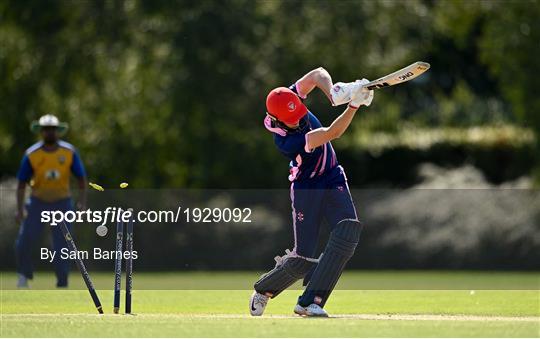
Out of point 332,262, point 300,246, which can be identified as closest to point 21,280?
point 300,246

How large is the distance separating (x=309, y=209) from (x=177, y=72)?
12.3 m

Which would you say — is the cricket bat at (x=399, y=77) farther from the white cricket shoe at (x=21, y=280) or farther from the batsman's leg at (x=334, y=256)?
the white cricket shoe at (x=21, y=280)

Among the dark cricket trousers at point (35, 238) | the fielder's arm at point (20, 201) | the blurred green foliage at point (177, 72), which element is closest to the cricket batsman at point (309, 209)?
the dark cricket trousers at point (35, 238)

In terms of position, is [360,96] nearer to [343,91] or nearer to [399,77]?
[343,91]

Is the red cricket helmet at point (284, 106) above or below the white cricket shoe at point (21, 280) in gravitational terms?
above

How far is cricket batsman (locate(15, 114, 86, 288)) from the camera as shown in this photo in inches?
571

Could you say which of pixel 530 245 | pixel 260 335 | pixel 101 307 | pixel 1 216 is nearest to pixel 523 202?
pixel 530 245

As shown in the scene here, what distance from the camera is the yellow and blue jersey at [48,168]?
15767 mm

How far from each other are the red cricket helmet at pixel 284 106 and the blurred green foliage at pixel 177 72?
12.1m

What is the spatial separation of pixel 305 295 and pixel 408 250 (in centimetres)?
464

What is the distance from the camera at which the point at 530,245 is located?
53.0 feet

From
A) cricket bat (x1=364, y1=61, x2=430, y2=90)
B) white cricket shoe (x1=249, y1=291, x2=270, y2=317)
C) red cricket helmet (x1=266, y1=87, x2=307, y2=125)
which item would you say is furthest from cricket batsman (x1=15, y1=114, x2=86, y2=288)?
cricket bat (x1=364, y1=61, x2=430, y2=90)

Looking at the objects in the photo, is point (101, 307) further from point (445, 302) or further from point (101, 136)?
point (101, 136)

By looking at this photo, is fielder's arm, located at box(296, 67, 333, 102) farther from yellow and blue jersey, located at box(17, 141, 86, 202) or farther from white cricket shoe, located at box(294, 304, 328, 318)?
yellow and blue jersey, located at box(17, 141, 86, 202)
